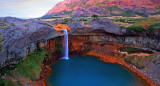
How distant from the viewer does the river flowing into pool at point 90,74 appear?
2516 centimetres

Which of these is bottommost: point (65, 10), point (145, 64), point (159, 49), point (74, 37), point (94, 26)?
point (145, 64)

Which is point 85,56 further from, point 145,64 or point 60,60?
point 145,64

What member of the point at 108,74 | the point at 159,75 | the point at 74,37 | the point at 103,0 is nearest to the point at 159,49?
the point at 159,75

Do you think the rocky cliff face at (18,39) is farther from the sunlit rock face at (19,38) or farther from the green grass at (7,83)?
the green grass at (7,83)

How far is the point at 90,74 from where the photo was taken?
95.3 ft

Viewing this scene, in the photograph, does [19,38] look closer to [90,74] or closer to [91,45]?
[90,74]

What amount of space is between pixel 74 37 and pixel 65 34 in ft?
17.3

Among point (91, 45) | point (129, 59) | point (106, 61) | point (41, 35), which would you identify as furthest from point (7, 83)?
point (91, 45)

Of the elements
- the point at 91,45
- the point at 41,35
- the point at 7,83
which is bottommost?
the point at 7,83

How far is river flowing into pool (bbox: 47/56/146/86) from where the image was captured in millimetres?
25156

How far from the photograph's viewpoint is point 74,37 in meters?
43.2

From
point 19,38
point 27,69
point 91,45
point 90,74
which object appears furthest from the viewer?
point 91,45

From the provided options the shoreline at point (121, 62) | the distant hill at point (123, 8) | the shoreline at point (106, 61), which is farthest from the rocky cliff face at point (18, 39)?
the distant hill at point (123, 8)

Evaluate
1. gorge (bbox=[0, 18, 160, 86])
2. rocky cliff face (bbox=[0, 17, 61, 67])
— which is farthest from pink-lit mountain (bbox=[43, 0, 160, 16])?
rocky cliff face (bbox=[0, 17, 61, 67])
